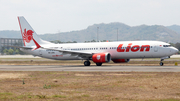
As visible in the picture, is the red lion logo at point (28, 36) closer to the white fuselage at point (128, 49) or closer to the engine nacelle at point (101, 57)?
the white fuselage at point (128, 49)

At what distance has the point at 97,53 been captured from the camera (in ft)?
161

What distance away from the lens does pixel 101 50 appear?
49.0 m

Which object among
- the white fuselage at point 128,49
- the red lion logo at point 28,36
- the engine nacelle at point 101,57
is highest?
the red lion logo at point 28,36

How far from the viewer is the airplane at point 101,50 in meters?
44.9

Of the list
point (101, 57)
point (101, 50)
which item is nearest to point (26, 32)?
point (101, 50)

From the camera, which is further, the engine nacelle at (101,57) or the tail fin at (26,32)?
the tail fin at (26,32)

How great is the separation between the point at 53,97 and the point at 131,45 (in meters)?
33.2

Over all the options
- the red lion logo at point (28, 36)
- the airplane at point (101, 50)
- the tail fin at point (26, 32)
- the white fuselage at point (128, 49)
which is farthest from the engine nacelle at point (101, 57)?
the red lion logo at point (28, 36)

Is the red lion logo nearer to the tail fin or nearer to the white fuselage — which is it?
the tail fin

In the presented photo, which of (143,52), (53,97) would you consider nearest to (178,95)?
(53,97)

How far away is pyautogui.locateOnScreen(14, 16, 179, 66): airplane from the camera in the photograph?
4488cm

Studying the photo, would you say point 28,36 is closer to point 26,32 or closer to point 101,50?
point 26,32

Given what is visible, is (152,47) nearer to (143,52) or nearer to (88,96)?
(143,52)

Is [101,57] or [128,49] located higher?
[128,49]
